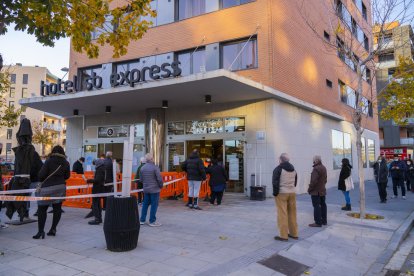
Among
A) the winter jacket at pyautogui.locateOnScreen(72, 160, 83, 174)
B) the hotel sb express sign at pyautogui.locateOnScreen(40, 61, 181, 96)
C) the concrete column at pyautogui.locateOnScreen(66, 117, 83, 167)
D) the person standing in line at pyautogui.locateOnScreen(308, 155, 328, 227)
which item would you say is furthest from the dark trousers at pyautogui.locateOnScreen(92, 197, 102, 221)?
the concrete column at pyautogui.locateOnScreen(66, 117, 83, 167)

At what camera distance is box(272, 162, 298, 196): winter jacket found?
6.82 meters

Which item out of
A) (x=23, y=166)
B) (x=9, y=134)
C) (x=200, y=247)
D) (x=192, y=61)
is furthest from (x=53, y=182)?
(x=9, y=134)

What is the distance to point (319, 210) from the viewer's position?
8312mm

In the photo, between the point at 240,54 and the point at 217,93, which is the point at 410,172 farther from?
the point at 217,93

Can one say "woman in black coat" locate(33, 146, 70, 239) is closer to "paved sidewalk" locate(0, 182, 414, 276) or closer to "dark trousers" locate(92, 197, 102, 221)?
"paved sidewalk" locate(0, 182, 414, 276)

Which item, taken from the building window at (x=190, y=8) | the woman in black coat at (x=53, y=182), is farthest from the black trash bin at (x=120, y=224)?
the building window at (x=190, y=8)

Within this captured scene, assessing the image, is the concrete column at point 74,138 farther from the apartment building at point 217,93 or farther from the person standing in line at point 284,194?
the person standing in line at point 284,194

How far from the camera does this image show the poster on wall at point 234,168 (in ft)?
47.9

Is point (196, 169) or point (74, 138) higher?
point (74, 138)

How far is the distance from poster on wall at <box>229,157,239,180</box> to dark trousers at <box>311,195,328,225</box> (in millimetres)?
6184

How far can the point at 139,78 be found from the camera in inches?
499

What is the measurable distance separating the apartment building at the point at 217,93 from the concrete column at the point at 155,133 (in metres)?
0.05

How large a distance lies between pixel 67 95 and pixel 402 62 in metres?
16.5

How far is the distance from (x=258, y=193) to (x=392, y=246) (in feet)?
21.4
